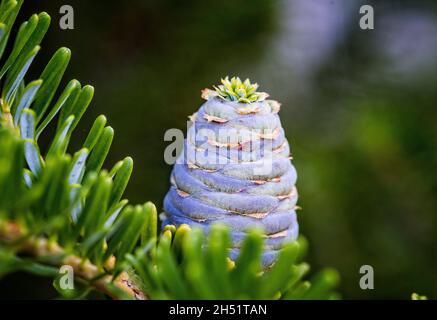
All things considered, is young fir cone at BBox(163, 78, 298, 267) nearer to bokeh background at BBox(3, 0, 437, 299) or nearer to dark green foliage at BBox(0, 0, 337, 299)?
dark green foliage at BBox(0, 0, 337, 299)

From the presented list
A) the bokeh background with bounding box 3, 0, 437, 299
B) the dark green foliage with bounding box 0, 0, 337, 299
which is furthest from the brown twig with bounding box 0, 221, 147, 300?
the bokeh background with bounding box 3, 0, 437, 299

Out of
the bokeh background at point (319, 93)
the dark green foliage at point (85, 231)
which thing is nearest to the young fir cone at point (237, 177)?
the dark green foliage at point (85, 231)

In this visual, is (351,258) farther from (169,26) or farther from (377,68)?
(169,26)

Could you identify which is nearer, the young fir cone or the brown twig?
the brown twig

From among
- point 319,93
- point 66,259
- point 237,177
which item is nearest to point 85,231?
point 66,259

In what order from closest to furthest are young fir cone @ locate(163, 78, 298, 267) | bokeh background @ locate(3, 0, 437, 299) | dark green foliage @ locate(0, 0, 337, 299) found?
dark green foliage @ locate(0, 0, 337, 299) → young fir cone @ locate(163, 78, 298, 267) → bokeh background @ locate(3, 0, 437, 299)
